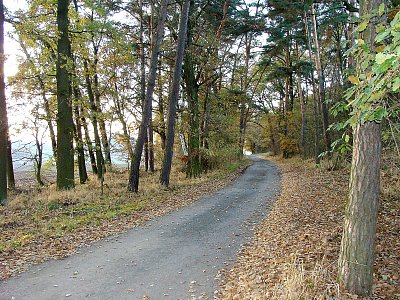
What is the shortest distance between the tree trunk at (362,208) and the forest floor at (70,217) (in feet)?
16.3

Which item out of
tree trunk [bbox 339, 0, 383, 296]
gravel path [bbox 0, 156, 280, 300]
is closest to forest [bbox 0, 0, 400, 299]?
tree trunk [bbox 339, 0, 383, 296]

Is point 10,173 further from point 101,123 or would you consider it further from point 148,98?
point 148,98

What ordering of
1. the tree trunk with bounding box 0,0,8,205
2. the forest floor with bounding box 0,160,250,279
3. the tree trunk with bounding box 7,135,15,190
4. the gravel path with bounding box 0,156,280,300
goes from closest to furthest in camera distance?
the gravel path with bounding box 0,156,280,300 → the forest floor with bounding box 0,160,250,279 → the tree trunk with bounding box 0,0,8,205 → the tree trunk with bounding box 7,135,15,190

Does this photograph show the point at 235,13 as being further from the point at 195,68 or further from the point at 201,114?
the point at 201,114

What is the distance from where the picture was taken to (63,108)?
11.1 meters

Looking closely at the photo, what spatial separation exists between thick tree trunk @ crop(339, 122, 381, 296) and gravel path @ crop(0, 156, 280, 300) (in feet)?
6.70

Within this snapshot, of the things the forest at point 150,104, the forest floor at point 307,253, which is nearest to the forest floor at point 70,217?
the forest at point 150,104

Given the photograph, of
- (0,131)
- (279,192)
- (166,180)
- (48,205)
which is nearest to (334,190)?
(279,192)

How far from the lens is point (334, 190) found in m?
10.9

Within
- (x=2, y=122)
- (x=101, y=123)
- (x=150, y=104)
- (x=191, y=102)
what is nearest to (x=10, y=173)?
(x=101, y=123)

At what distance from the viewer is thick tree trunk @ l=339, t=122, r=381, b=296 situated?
155 inches

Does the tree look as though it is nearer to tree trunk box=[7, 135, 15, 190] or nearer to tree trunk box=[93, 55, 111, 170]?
tree trunk box=[93, 55, 111, 170]

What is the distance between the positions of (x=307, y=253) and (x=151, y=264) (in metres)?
2.83

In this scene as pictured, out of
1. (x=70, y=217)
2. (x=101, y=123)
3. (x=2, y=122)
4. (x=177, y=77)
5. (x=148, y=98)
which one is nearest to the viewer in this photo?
(x=70, y=217)
